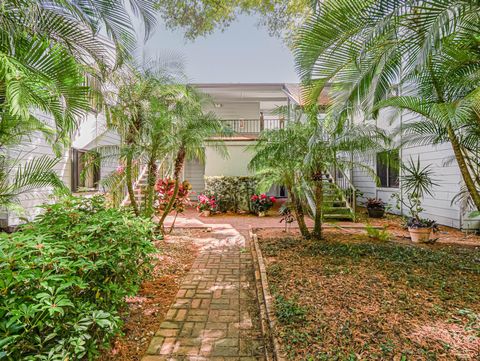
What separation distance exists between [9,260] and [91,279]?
66 cm

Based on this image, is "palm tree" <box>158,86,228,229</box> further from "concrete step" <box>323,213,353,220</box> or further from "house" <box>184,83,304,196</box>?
"concrete step" <box>323,213,353,220</box>

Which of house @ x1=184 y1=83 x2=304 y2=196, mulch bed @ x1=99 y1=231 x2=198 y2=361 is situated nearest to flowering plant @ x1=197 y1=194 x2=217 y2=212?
house @ x1=184 y1=83 x2=304 y2=196

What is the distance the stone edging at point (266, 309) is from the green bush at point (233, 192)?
19.8ft

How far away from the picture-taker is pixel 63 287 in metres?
1.71

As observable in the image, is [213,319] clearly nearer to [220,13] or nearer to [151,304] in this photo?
[151,304]

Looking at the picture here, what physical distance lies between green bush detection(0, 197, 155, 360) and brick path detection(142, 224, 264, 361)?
70 cm

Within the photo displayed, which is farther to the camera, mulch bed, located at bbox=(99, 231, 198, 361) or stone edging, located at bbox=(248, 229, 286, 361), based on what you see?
mulch bed, located at bbox=(99, 231, 198, 361)

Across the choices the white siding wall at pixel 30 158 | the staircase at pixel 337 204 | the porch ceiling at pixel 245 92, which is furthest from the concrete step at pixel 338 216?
the porch ceiling at pixel 245 92

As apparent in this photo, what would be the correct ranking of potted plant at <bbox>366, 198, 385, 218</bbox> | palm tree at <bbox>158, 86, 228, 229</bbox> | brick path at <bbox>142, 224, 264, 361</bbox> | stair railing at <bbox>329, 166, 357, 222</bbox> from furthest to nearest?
potted plant at <bbox>366, 198, 385, 218</bbox> → stair railing at <bbox>329, 166, 357, 222</bbox> → palm tree at <bbox>158, 86, 228, 229</bbox> → brick path at <bbox>142, 224, 264, 361</bbox>

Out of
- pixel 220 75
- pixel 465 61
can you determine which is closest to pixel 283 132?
pixel 465 61

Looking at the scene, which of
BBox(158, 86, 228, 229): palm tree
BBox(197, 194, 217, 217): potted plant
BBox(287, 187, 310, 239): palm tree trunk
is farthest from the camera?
BBox(197, 194, 217, 217): potted plant

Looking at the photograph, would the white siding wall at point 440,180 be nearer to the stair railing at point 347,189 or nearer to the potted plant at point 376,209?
the potted plant at point 376,209

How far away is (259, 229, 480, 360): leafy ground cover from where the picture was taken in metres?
2.33

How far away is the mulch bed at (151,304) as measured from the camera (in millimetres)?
Result: 2570
